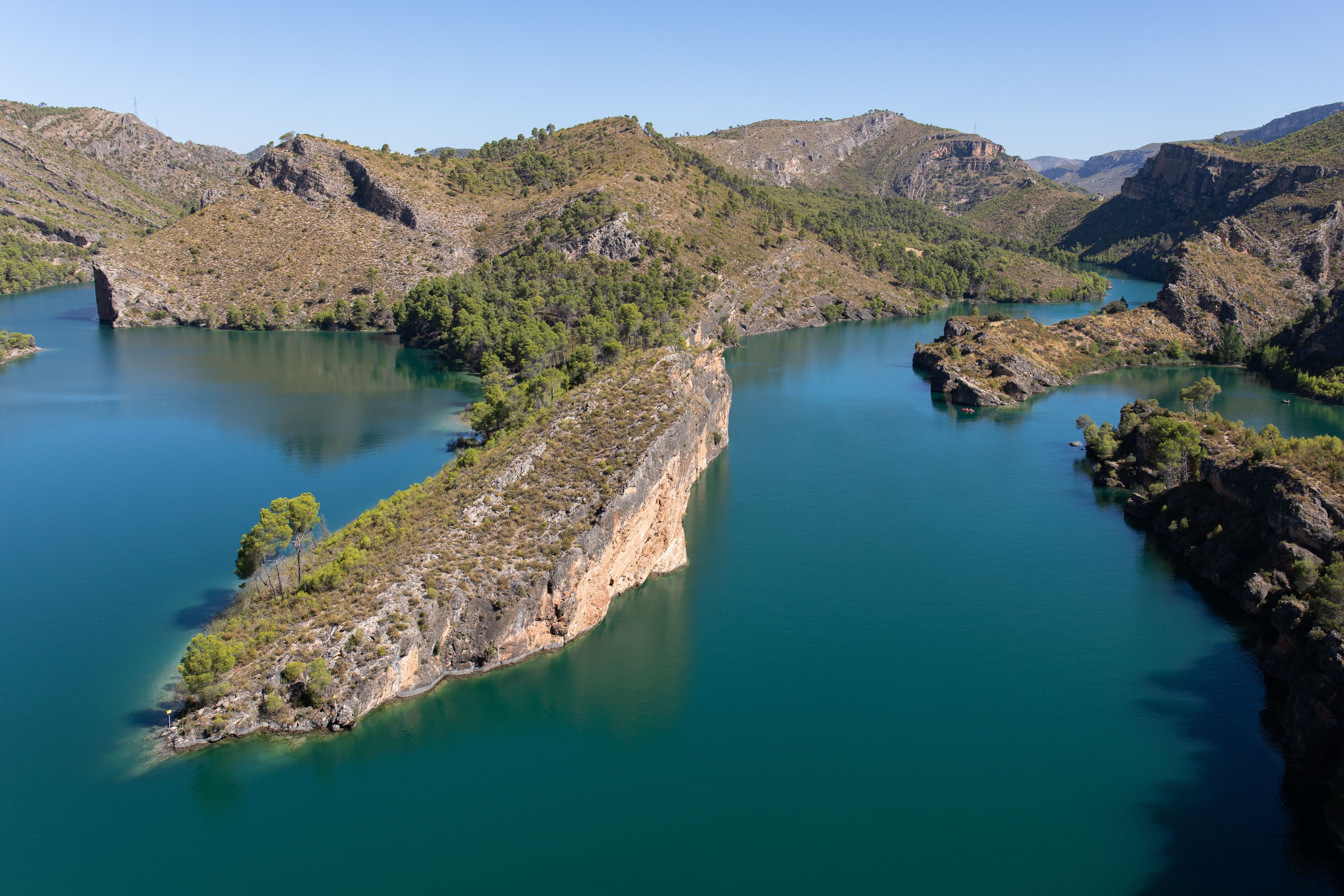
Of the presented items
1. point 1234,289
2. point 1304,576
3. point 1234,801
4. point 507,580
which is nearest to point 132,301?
point 507,580

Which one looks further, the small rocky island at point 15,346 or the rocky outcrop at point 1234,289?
the rocky outcrop at point 1234,289

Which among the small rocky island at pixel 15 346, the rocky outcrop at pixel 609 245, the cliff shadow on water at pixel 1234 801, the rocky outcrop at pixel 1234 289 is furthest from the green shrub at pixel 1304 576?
the small rocky island at pixel 15 346

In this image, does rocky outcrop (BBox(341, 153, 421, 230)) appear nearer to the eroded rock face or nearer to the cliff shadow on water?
the eroded rock face

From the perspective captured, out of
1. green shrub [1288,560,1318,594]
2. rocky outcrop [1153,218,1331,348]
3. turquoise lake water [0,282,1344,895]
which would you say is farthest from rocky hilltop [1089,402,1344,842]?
rocky outcrop [1153,218,1331,348]

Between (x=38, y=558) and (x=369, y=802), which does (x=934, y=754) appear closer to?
(x=369, y=802)

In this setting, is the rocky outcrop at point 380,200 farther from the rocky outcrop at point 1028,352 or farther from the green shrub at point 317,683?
the green shrub at point 317,683

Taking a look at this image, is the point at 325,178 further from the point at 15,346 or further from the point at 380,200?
the point at 15,346
